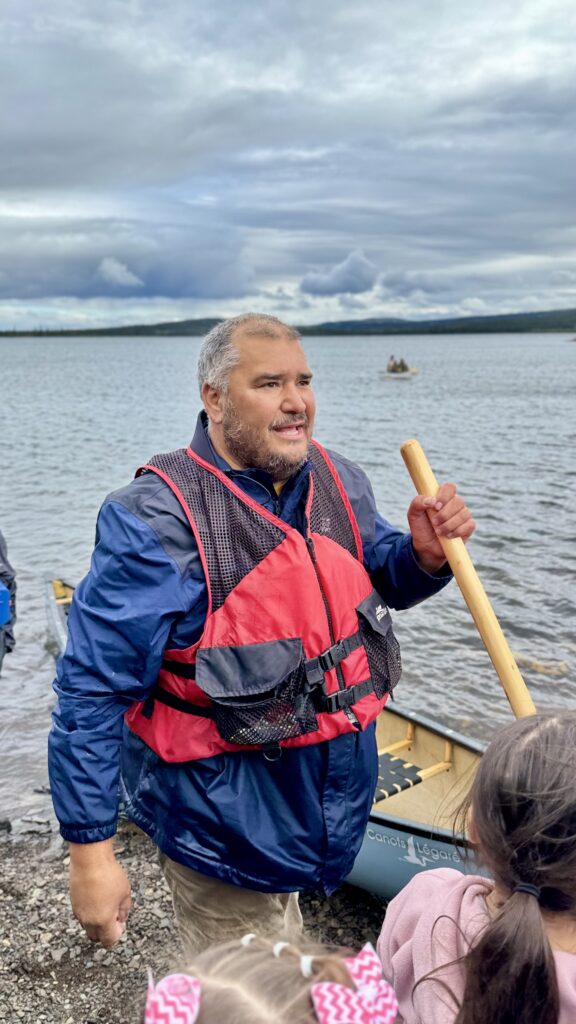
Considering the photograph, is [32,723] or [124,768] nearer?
[124,768]

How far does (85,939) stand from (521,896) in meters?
3.97

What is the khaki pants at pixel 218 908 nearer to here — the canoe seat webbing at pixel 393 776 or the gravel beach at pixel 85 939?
the gravel beach at pixel 85 939

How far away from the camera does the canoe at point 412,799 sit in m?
5.19

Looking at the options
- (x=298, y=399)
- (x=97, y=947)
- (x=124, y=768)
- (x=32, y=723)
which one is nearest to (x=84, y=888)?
(x=124, y=768)

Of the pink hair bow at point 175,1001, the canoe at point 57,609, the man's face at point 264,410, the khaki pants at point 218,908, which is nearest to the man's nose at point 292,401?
the man's face at point 264,410


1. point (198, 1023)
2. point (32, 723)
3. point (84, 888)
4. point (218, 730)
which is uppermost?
point (198, 1023)

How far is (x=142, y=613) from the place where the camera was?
2.98 m

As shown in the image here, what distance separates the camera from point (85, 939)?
17.1 ft

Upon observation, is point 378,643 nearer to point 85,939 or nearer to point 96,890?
point 96,890

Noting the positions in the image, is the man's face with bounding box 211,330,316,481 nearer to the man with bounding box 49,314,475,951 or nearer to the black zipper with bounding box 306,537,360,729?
the man with bounding box 49,314,475,951

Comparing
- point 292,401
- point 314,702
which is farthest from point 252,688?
point 292,401

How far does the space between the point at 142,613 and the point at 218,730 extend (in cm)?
53

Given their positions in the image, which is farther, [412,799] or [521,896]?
[412,799]

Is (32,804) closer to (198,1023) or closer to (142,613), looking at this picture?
(142,613)
